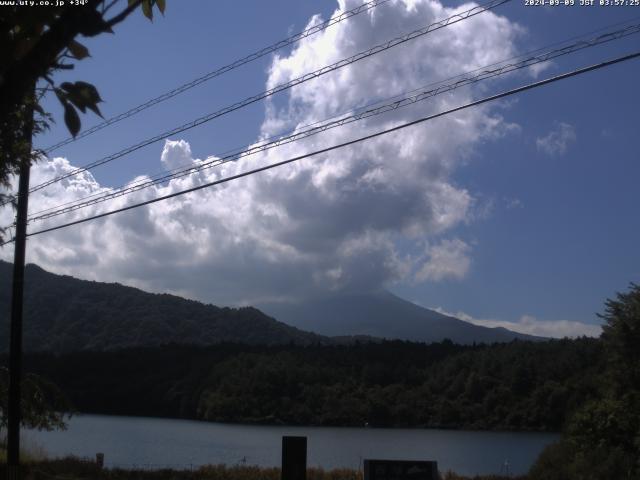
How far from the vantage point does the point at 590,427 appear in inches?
1031

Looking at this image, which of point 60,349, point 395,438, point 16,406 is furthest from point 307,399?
point 16,406

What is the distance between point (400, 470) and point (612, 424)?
56.3ft

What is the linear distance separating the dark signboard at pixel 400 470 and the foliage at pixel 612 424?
12.5 m

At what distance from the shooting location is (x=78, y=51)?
3518 mm

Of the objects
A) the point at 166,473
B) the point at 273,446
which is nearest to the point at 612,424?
the point at 166,473

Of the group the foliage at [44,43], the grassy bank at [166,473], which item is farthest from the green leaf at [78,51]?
the grassy bank at [166,473]

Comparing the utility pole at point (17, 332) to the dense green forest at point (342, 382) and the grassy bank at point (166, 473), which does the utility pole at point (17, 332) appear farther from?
the dense green forest at point (342, 382)

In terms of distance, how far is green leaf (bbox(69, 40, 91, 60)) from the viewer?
3.49 meters

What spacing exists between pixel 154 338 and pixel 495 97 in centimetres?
11147

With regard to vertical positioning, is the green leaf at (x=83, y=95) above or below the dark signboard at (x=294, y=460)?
above

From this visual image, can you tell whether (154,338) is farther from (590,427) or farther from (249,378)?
(590,427)

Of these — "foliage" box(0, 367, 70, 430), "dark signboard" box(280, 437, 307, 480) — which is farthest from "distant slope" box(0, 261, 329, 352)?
"dark signboard" box(280, 437, 307, 480)

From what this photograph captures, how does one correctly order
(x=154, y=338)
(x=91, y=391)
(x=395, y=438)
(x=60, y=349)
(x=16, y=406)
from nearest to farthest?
(x=16, y=406), (x=395, y=438), (x=91, y=391), (x=60, y=349), (x=154, y=338)

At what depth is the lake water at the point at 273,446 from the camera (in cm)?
3766
